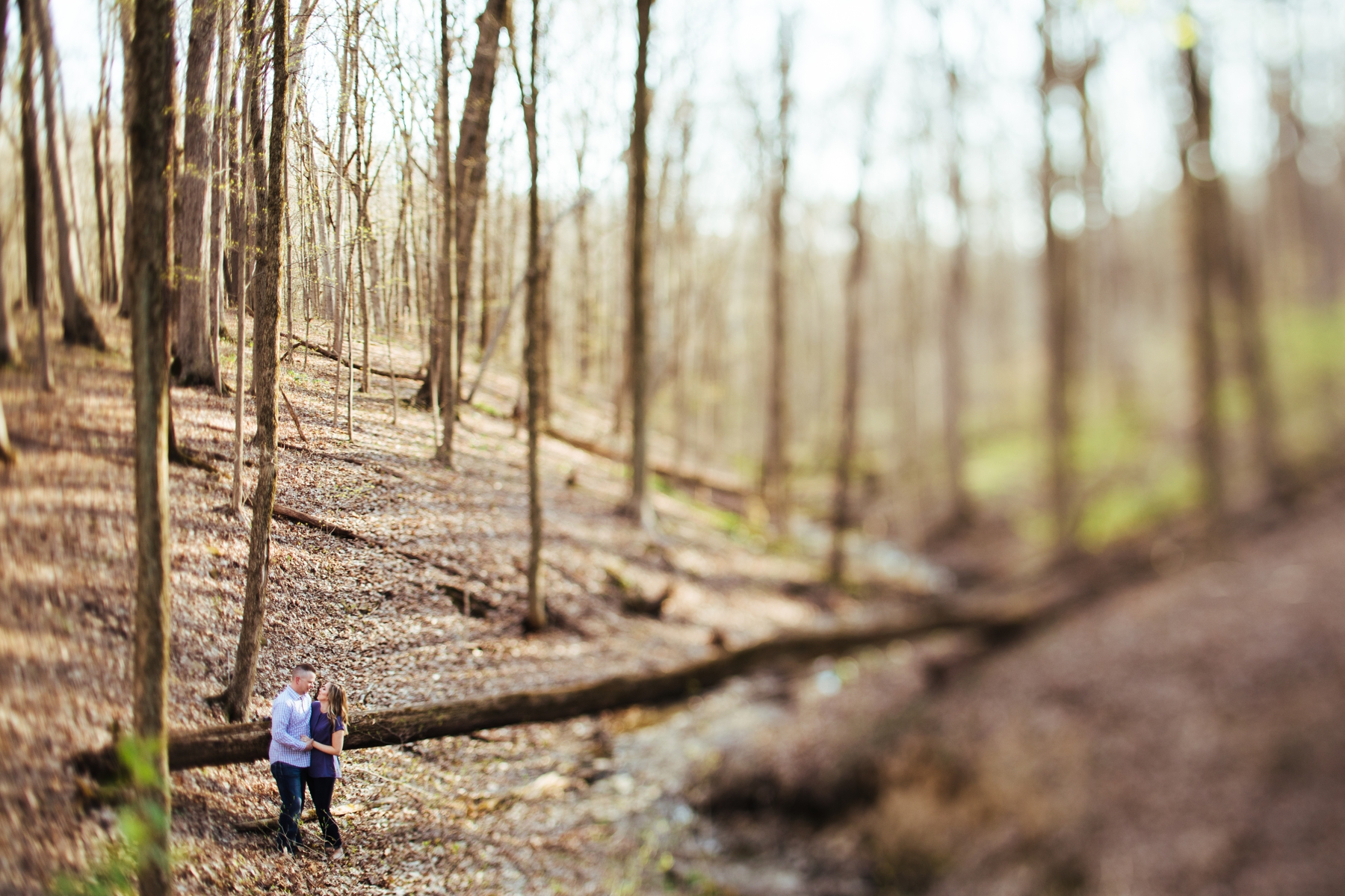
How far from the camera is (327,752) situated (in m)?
1.43

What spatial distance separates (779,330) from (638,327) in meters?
6.81

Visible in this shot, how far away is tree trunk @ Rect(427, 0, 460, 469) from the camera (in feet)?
5.95

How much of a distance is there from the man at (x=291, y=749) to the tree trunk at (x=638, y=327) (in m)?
1.75

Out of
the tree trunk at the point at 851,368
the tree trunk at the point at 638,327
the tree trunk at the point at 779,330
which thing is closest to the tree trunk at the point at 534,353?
the tree trunk at the point at 638,327

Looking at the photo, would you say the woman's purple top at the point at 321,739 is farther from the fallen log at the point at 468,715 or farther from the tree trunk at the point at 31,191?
the tree trunk at the point at 31,191

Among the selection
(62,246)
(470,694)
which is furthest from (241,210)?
(470,694)

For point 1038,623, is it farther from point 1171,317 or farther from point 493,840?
point 1171,317

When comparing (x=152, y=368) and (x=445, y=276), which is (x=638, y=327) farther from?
(x=152, y=368)

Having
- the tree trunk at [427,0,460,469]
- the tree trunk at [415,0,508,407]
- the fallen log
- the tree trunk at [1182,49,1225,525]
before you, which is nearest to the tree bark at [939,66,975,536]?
the tree trunk at [1182,49,1225,525]

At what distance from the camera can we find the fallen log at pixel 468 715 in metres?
1.33

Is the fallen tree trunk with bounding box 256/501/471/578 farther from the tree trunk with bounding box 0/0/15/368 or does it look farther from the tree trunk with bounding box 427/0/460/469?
the tree trunk with bounding box 0/0/15/368

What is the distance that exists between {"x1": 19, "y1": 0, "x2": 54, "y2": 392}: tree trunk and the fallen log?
0.76 metres

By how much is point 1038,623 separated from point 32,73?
11.7m

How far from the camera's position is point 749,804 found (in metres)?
6.00
